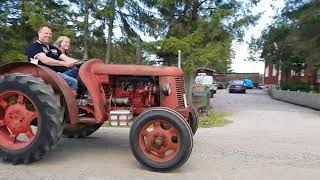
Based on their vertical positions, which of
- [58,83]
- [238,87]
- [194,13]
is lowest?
[238,87]

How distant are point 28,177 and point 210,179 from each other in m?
2.47

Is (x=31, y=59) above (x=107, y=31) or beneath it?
beneath

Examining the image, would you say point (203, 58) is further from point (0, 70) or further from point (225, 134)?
point (0, 70)

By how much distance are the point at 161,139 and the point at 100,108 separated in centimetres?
121

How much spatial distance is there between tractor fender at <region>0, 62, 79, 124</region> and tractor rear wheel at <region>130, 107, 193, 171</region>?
3.57ft

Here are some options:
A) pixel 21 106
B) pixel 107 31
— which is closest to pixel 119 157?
pixel 21 106

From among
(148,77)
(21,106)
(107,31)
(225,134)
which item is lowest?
(225,134)

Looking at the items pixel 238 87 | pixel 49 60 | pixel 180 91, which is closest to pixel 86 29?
pixel 49 60

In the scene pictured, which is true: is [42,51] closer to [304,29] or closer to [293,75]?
[304,29]

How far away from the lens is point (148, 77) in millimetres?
7305

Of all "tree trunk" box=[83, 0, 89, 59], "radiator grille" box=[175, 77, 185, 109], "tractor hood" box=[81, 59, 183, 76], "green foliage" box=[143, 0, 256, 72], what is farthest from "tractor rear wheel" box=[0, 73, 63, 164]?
"tree trunk" box=[83, 0, 89, 59]

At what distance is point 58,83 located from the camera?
6.94 meters

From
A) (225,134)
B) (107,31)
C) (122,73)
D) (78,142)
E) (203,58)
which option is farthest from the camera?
(107,31)

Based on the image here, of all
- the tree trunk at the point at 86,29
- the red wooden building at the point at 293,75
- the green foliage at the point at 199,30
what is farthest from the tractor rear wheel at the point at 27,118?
the red wooden building at the point at 293,75
